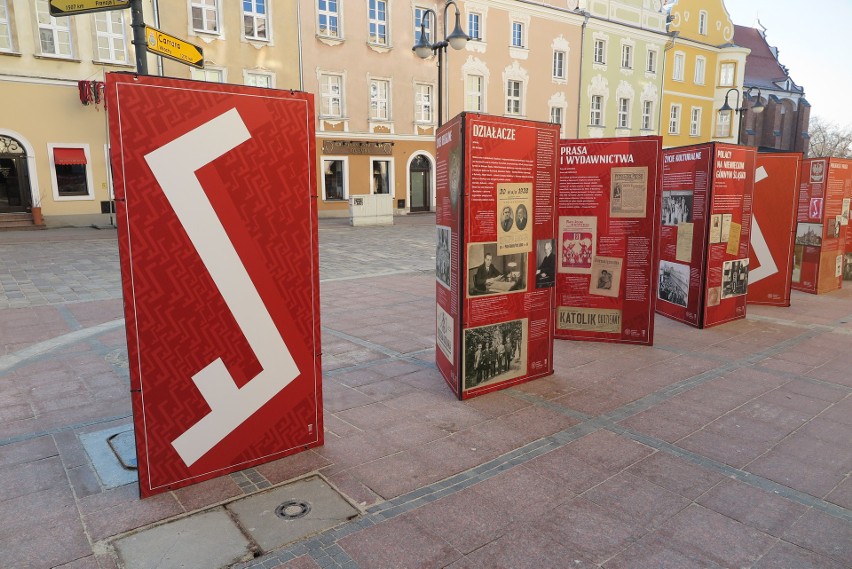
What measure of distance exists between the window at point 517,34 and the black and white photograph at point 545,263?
1153 inches

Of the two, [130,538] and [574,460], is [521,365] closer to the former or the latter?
[574,460]

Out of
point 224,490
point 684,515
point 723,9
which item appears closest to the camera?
point 684,515

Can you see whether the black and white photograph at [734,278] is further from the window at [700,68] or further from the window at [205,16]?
the window at [700,68]

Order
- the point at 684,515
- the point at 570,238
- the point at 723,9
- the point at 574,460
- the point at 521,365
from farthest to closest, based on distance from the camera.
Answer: the point at 723,9 → the point at 570,238 → the point at 521,365 → the point at 574,460 → the point at 684,515

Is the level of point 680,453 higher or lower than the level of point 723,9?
lower

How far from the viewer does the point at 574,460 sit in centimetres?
390

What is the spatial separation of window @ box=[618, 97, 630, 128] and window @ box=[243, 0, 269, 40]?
22.8 metres

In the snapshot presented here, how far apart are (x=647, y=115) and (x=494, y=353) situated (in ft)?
127

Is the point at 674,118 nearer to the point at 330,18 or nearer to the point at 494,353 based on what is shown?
the point at 330,18

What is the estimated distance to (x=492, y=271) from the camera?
501cm

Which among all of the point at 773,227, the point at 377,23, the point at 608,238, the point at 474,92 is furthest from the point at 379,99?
the point at 608,238

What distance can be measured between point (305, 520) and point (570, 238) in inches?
186

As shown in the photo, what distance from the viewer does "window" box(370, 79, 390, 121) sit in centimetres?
2803

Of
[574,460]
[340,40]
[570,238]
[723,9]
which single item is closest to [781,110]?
[723,9]
